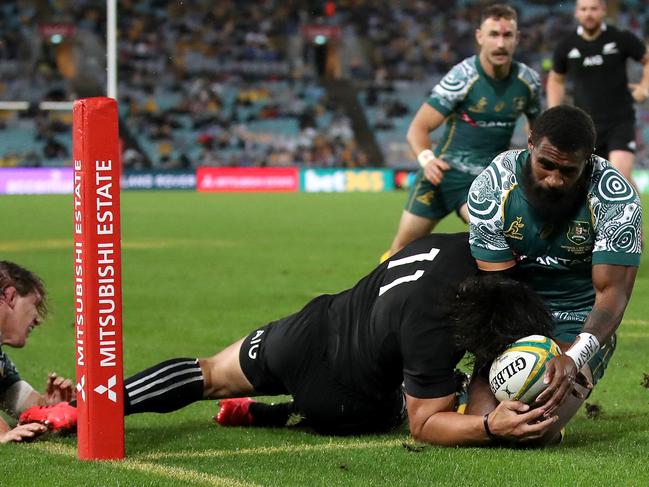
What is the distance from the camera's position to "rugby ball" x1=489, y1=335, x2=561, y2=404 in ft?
15.4

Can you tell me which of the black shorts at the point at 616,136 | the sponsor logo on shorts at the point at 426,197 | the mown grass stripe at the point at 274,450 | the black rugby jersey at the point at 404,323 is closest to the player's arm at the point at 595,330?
the black rugby jersey at the point at 404,323

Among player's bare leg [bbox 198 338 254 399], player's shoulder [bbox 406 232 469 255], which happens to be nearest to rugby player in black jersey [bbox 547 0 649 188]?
player's shoulder [bbox 406 232 469 255]

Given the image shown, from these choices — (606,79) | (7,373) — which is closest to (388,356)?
(7,373)

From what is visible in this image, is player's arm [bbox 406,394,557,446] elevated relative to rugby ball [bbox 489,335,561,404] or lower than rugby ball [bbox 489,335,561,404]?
lower

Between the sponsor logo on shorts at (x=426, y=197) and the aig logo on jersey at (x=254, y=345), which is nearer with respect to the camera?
the aig logo on jersey at (x=254, y=345)

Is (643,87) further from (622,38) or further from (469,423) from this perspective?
(469,423)

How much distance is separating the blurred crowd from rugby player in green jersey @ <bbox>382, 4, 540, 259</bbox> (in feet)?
93.5

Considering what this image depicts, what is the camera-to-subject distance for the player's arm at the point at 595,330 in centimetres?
468

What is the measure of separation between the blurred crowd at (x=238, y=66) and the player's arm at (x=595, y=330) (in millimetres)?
33245

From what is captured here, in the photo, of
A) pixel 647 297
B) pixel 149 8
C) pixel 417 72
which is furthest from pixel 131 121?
pixel 647 297

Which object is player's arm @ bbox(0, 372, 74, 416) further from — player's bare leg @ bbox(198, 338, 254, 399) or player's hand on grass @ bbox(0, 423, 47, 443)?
player's bare leg @ bbox(198, 338, 254, 399)

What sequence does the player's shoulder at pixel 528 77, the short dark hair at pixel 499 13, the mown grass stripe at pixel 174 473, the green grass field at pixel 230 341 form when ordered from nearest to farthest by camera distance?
the mown grass stripe at pixel 174 473
the green grass field at pixel 230 341
the short dark hair at pixel 499 13
the player's shoulder at pixel 528 77

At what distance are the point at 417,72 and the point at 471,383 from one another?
127 feet

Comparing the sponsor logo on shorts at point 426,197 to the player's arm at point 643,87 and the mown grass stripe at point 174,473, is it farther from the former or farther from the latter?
the mown grass stripe at point 174,473
